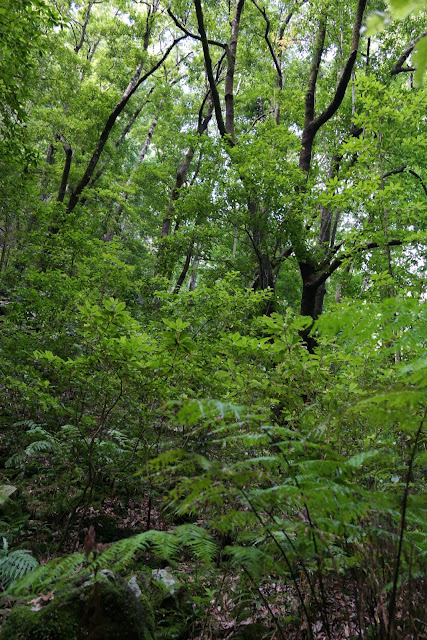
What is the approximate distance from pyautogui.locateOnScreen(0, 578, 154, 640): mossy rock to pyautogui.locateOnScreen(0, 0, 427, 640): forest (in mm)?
11

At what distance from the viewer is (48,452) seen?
17.8 feet

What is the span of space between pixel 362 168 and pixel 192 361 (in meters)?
5.30

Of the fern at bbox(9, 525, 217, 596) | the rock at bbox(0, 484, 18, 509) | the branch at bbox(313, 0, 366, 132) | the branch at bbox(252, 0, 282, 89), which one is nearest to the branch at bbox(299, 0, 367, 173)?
the branch at bbox(313, 0, 366, 132)

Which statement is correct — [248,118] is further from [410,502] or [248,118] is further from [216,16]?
[410,502]

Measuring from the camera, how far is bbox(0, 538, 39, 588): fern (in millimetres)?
2721

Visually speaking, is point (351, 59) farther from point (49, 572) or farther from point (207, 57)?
point (49, 572)

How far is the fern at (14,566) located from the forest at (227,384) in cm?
2

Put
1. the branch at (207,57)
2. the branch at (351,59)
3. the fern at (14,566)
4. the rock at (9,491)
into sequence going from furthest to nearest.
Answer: the branch at (351,59), the branch at (207,57), the rock at (9,491), the fern at (14,566)

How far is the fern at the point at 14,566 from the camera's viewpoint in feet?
8.93

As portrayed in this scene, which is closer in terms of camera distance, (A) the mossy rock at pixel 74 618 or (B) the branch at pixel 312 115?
(A) the mossy rock at pixel 74 618

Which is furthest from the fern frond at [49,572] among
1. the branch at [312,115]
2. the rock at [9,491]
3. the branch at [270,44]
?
the branch at [270,44]

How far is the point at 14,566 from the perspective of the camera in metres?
2.77

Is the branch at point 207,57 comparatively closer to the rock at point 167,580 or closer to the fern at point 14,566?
the rock at point 167,580

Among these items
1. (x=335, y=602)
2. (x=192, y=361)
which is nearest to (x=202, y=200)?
(x=192, y=361)
